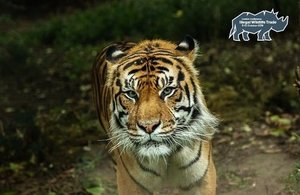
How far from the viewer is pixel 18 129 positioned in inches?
257

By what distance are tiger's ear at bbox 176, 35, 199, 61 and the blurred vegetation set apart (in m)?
2.53

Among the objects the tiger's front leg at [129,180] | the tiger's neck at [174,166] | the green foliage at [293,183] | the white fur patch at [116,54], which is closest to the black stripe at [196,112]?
the tiger's neck at [174,166]

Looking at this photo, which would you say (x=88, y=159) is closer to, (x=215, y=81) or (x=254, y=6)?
(x=215, y=81)

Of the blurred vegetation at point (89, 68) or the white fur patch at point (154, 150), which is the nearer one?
the white fur patch at point (154, 150)

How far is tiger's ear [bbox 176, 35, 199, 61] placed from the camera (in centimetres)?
396

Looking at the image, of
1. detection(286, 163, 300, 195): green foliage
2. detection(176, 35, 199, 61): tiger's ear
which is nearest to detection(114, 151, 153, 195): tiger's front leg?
detection(176, 35, 199, 61): tiger's ear

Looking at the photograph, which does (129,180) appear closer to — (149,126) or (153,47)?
(149,126)

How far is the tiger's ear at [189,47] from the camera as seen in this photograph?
3957 mm

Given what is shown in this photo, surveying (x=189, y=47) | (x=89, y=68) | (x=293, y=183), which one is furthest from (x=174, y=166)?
(x=89, y=68)

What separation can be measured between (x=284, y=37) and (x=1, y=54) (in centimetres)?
413

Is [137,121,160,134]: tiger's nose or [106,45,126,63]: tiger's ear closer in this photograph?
[137,121,160,134]: tiger's nose

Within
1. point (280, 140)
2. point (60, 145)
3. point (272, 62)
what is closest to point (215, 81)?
point (272, 62)

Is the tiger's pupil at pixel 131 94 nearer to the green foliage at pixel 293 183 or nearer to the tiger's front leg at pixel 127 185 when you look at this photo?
the tiger's front leg at pixel 127 185

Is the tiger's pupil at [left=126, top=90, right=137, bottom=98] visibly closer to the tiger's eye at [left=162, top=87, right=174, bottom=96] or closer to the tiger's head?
the tiger's head
